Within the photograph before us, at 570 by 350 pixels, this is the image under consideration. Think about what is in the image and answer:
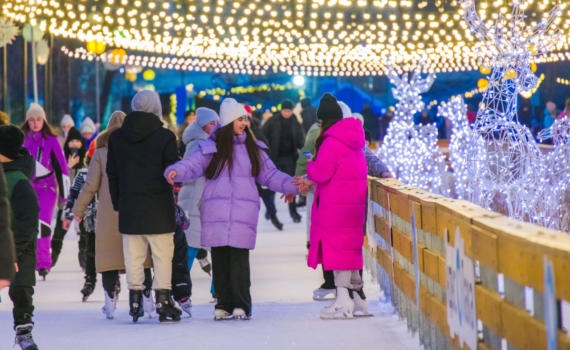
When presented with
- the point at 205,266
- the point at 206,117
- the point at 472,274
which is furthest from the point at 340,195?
the point at 205,266

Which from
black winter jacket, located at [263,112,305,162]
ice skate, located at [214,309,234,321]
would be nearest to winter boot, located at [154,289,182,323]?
ice skate, located at [214,309,234,321]

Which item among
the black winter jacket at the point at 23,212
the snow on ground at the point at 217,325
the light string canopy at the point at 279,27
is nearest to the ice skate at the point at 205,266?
the snow on ground at the point at 217,325

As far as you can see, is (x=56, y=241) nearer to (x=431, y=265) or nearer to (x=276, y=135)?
(x=276, y=135)

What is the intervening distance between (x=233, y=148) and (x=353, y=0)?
12.8 metres

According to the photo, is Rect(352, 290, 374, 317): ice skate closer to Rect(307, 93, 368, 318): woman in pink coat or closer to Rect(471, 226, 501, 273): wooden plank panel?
Rect(307, 93, 368, 318): woman in pink coat

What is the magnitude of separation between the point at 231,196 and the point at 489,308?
3.50 meters

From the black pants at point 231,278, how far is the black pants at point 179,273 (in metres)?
0.35

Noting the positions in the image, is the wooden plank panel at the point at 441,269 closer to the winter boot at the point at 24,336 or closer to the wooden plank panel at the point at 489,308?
the wooden plank panel at the point at 489,308

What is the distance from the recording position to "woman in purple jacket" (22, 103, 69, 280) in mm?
10227

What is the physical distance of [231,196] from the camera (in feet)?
24.7

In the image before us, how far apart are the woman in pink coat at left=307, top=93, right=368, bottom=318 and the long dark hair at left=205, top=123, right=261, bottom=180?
0.41 meters

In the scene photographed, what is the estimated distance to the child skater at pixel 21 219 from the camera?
18.6ft

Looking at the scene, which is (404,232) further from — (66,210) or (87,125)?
(87,125)

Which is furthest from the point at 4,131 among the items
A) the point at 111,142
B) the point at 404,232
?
the point at 404,232
